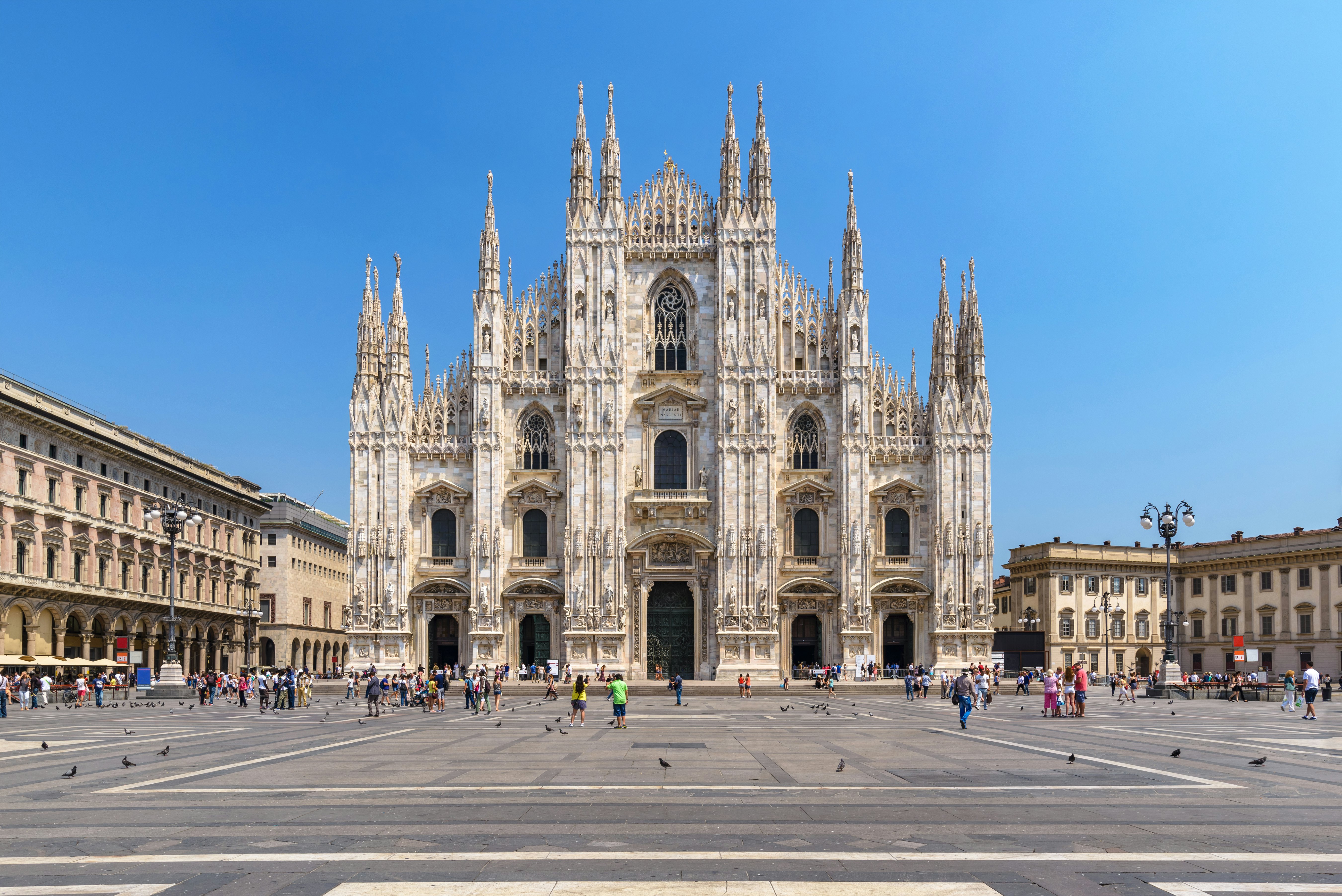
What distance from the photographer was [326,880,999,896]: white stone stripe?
9.30 m

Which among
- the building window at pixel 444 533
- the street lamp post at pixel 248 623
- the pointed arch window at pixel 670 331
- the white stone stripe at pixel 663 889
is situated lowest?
the street lamp post at pixel 248 623

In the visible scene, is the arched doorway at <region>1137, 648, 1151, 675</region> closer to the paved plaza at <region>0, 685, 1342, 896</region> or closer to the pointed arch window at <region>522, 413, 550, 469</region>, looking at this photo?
the pointed arch window at <region>522, 413, 550, 469</region>

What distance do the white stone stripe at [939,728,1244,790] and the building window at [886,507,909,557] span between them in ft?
110

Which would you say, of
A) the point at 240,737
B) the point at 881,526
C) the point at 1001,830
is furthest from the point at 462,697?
the point at 1001,830

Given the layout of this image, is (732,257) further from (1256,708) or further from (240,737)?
(240,737)

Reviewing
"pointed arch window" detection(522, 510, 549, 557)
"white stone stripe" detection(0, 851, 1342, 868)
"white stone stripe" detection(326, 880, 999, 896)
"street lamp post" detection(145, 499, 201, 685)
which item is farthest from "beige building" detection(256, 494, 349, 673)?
"white stone stripe" detection(326, 880, 999, 896)

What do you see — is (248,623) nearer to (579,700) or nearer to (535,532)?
(535,532)

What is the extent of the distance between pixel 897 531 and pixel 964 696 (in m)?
31.6

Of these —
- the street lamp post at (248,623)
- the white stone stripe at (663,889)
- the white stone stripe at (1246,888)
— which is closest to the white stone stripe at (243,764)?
the white stone stripe at (663,889)

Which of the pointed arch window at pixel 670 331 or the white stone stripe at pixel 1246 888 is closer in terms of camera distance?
the white stone stripe at pixel 1246 888

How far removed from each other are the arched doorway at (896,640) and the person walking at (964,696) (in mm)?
28724

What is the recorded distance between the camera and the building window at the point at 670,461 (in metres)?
60.4

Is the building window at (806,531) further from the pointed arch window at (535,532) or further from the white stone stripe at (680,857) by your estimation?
the white stone stripe at (680,857)

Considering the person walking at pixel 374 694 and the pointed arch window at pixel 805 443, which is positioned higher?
the pointed arch window at pixel 805 443
